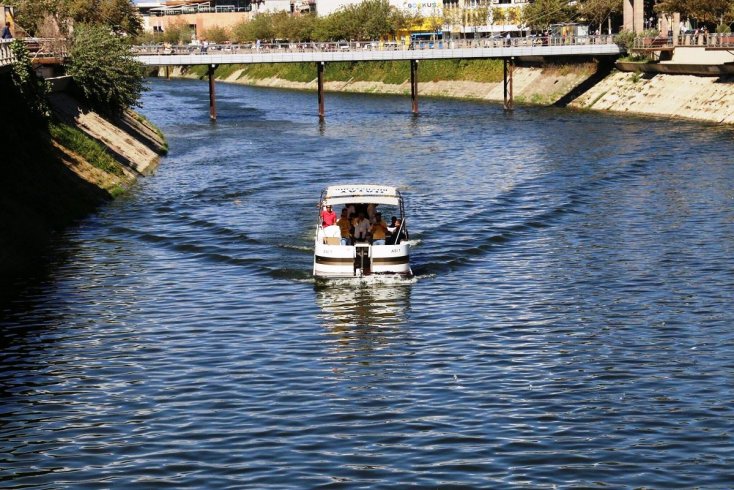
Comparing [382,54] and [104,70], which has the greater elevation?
[382,54]

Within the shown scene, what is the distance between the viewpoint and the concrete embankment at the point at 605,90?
93.8 meters

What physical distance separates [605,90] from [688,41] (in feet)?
32.9

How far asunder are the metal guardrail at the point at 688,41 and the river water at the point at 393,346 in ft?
121

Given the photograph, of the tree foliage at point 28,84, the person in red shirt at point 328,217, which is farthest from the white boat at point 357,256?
the tree foliage at point 28,84

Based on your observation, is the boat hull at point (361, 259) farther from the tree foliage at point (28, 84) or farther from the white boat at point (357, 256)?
the tree foliage at point (28, 84)

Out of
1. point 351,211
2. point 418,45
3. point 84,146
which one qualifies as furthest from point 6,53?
point 418,45

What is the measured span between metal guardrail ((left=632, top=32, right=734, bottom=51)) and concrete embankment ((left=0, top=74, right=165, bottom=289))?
48046mm

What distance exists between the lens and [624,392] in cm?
2758

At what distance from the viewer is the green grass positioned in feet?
197

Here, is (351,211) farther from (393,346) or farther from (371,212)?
(393,346)

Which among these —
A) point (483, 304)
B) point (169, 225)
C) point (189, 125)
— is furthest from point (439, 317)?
point (189, 125)

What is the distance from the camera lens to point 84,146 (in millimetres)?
61344

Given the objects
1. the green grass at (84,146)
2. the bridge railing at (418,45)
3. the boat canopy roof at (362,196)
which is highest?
the bridge railing at (418,45)

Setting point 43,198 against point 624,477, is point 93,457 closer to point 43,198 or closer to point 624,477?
point 624,477
